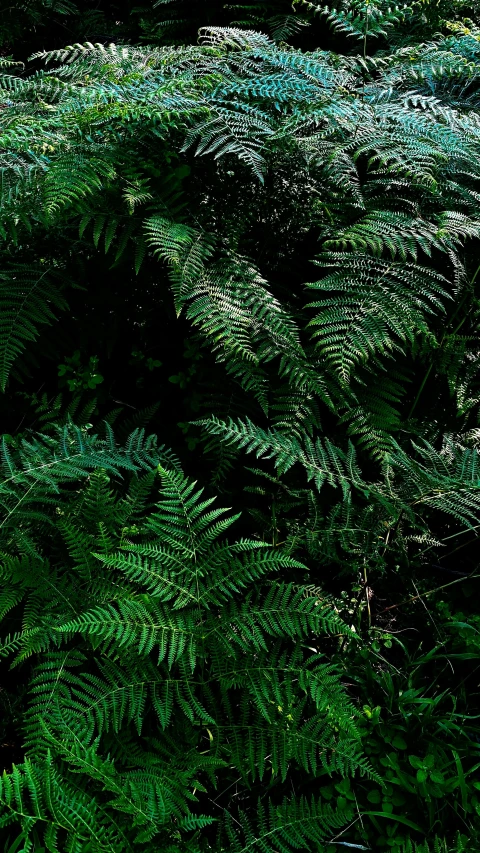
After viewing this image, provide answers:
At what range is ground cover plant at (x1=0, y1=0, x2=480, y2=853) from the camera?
6.01 ft

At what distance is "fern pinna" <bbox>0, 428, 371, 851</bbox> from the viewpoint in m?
1.67

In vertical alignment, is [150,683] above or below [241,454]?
below

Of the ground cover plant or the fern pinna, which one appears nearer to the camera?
the fern pinna

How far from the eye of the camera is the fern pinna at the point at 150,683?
1.67 meters

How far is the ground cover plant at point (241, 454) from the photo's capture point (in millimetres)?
1831

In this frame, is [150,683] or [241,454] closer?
[150,683]

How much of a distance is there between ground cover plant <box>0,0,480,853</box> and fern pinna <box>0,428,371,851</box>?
1 cm

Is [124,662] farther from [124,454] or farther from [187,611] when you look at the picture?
[124,454]

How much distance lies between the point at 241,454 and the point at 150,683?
0.96 metres

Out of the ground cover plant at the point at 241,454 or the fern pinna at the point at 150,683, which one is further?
the ground cover plant at the point at 241,454

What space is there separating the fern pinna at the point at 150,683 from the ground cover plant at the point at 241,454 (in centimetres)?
1

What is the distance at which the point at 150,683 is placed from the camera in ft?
6.06

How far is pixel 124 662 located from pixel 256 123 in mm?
1942

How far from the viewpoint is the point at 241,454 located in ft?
8.28
